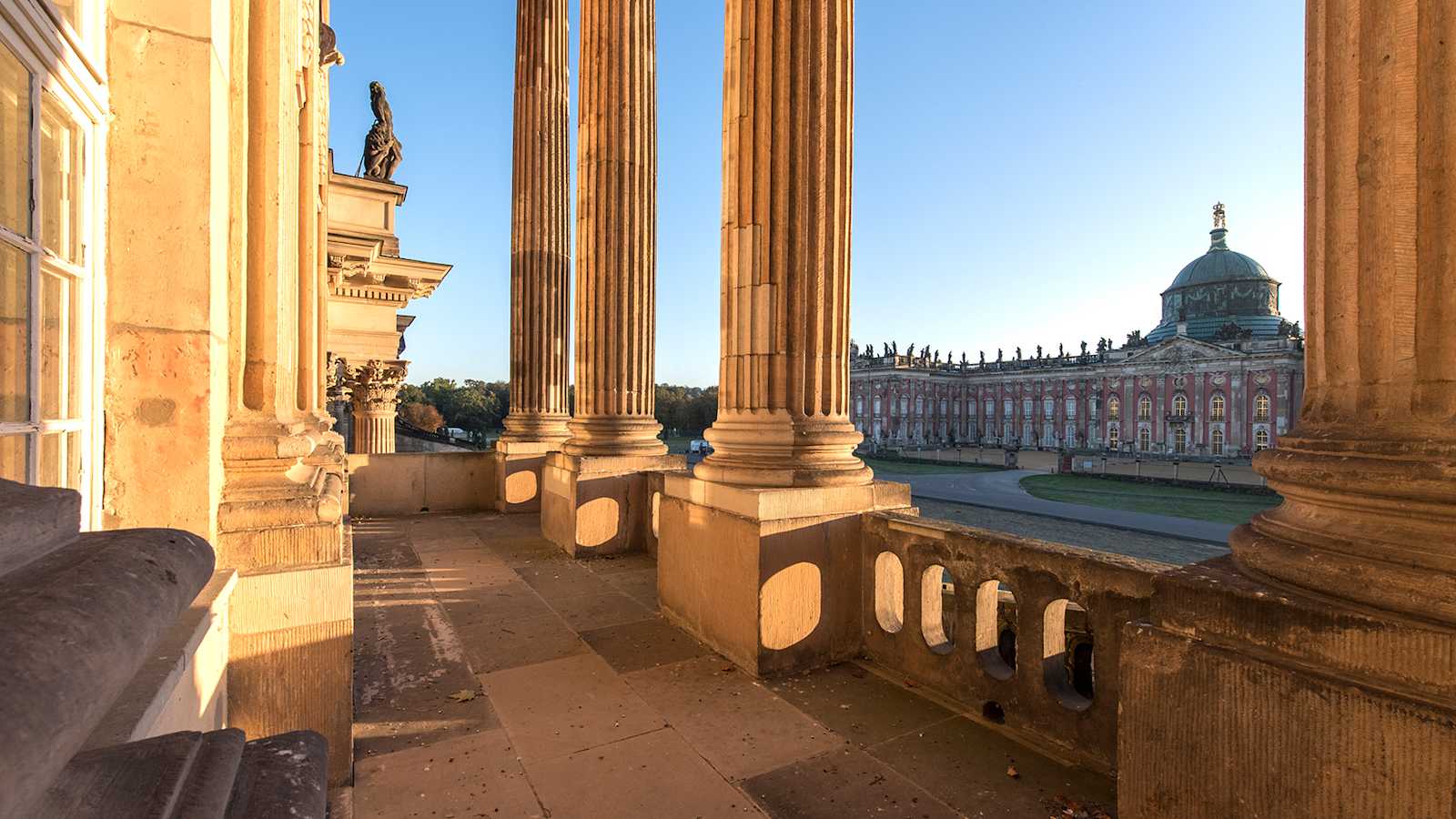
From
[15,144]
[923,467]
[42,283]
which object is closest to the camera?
[15,144]

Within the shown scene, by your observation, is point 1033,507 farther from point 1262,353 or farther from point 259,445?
point 1262,353

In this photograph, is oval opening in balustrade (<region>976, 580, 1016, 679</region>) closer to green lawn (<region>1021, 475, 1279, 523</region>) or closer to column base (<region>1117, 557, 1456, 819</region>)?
column base (<region>1117, 557, 1456, 819</region>)

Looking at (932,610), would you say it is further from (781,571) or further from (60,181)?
(60,181)

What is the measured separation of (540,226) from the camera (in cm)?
1234

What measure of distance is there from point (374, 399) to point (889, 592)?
15.0 metres

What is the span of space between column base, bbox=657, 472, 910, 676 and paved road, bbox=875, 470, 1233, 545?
13155mm

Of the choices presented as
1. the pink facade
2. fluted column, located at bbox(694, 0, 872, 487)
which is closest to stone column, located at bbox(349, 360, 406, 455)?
fluted column, located at bbox(694, 0, 872, 487)

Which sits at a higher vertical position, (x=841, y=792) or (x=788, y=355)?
(x=788, y=355)

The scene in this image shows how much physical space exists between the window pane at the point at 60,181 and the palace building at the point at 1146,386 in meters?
72.6

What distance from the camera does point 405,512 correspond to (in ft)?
39.7

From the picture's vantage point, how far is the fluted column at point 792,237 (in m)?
5.57

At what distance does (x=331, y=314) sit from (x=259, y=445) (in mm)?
12100

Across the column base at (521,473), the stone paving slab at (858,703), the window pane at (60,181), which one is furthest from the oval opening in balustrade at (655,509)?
the window pane at (60,181)

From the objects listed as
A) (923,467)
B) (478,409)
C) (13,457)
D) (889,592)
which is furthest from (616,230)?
(478,409)
